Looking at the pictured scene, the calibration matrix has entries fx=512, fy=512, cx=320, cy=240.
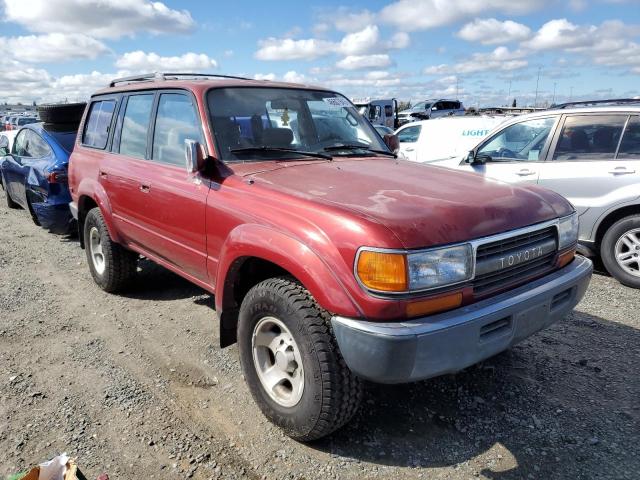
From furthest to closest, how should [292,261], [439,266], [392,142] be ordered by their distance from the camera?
[392,142] < [292,261] < [439,266]

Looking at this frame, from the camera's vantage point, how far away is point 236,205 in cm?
293

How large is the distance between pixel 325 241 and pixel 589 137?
4.36 metres

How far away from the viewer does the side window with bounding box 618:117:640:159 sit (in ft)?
16.8

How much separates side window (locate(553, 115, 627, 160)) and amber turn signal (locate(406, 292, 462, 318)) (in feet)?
12.9

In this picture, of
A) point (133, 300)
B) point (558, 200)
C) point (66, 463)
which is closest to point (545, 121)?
point (558, 200)

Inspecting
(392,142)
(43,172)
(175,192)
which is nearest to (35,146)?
(43,172)

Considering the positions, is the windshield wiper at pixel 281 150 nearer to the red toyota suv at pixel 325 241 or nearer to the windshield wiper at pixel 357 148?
the red toyota suv at pixel 325 241

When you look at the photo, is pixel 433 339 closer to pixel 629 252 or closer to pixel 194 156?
pixel 194 156

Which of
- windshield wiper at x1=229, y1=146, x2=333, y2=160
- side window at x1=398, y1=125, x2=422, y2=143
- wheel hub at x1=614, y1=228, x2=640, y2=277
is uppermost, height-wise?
windshield wiper at x1=229, y1=146, x2=333, y2=160

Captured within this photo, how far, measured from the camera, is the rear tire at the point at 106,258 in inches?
183

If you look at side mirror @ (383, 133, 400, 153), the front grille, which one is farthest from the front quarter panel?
side mirror @ (383, 133, 400, 153)

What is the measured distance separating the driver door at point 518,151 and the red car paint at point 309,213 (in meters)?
2.67

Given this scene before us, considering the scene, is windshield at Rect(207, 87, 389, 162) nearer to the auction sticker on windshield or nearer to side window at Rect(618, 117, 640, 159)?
the auction sticker on windshield

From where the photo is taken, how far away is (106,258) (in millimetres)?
4699
